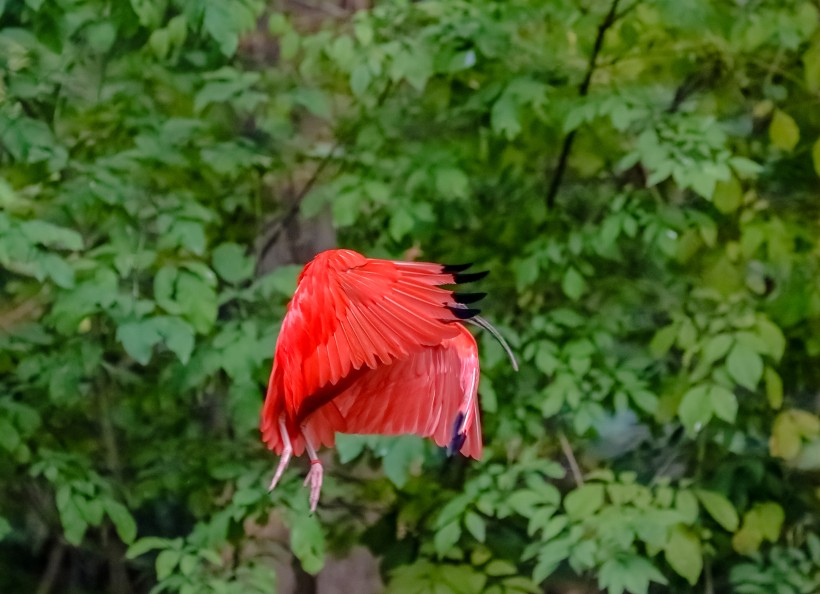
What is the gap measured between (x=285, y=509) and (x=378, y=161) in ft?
2.00

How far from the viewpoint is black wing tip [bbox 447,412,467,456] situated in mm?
704

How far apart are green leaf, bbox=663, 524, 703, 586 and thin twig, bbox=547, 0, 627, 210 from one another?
0.62 m

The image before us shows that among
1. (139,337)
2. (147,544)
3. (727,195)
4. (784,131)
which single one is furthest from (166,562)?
(784,131)

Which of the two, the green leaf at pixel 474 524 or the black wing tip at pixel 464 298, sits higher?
the black wing tip at pixel 464 298

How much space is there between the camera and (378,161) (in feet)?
5.48

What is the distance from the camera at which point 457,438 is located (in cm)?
71

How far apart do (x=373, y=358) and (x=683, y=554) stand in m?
1.12

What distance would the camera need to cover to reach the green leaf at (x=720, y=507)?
5.38 ft

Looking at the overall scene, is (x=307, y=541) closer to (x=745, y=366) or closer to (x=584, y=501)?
(x=584, y=501)

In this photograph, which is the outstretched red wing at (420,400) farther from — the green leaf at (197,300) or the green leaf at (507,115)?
the green leaf at (507,115)

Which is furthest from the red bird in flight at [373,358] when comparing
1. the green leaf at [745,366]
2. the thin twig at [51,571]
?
the thin twig at [51,571]

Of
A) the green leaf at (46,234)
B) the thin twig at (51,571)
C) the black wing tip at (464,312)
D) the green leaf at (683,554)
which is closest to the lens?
the black wing tip at (464,312)

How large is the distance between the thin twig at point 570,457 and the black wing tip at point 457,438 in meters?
1.02

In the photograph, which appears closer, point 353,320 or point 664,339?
point 353,320
